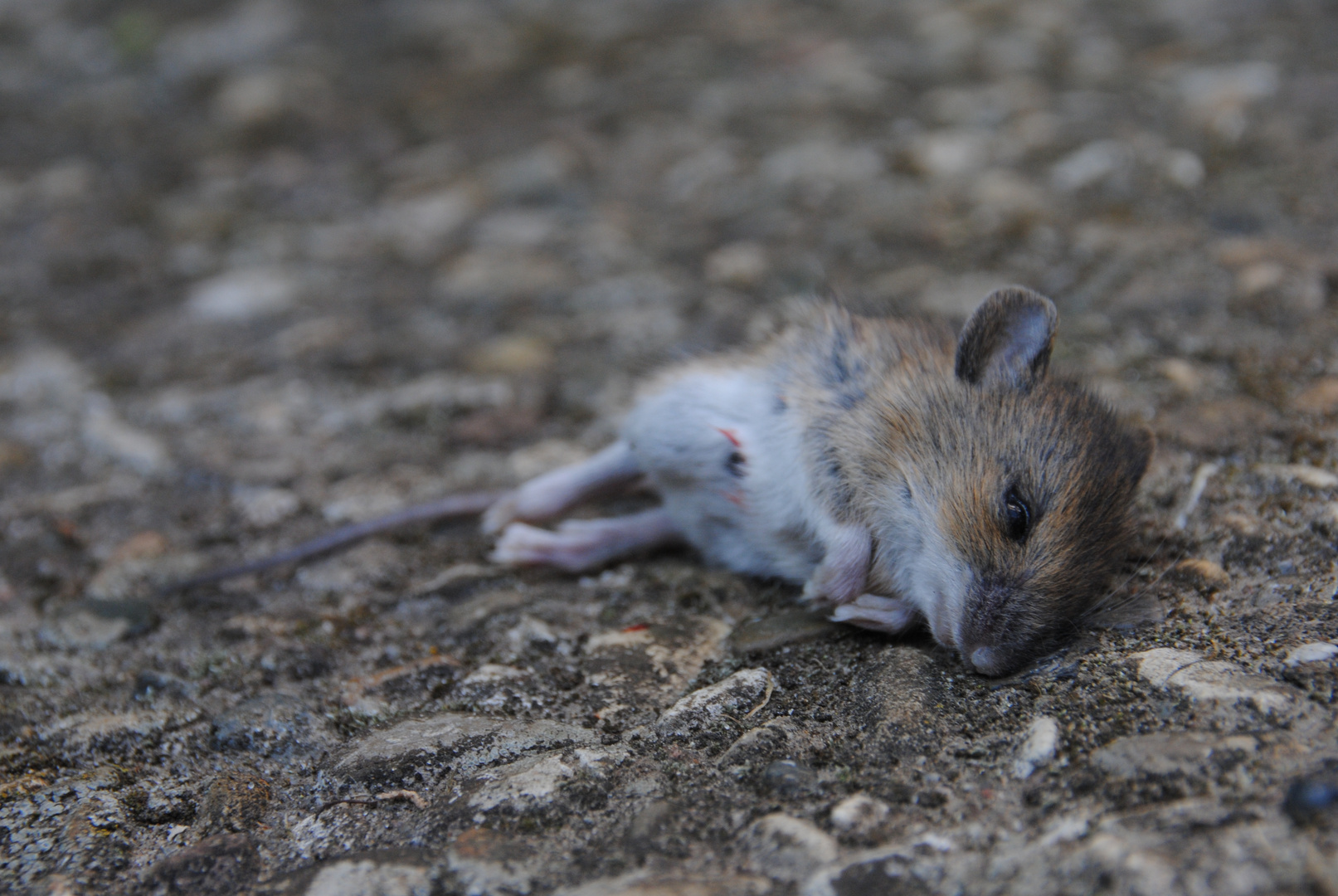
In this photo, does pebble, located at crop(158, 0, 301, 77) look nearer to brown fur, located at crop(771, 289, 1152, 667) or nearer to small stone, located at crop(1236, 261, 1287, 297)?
brown fur, located at crop(771, 289, 1152, 667)

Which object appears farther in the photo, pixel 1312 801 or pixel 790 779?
pixel 790 779

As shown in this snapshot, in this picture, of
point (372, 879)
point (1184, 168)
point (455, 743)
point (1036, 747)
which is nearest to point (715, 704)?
point (455, 743)

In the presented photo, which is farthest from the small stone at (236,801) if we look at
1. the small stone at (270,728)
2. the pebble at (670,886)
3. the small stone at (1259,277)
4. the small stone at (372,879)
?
the small stone at (1259,277)

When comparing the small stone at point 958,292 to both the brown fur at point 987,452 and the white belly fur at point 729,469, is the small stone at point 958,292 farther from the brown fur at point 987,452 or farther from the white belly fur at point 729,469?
the white belly fur at point 729,469

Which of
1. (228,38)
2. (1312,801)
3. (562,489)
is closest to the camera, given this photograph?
(1312,801)

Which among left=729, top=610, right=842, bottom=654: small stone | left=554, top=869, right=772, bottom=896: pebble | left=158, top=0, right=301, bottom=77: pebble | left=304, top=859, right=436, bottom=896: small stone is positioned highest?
left=158, top=0, right=301, bottom=77: pebble

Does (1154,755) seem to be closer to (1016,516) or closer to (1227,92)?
(1016,516)

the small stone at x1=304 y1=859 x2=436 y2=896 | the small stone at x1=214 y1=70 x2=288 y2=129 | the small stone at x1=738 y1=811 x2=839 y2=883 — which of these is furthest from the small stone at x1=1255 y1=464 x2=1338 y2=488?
the small stone at x1=214 y1=70 x2=288 y2=129
